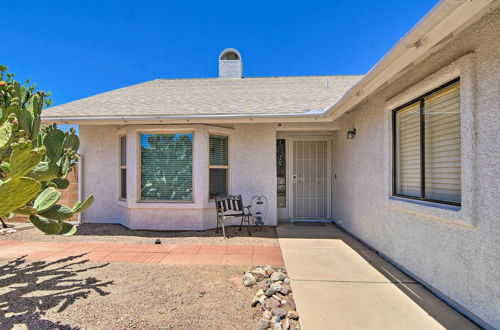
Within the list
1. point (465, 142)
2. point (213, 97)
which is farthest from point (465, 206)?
point (213, 97)

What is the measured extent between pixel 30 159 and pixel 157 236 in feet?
14.4

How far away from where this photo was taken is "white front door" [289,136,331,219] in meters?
8.12

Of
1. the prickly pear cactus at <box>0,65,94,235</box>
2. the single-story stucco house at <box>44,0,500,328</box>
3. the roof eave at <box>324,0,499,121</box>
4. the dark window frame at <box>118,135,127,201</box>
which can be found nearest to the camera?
the roof eave at <box>324,0,499,121</box>

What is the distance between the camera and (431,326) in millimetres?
2631

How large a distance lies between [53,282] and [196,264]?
2151 mm

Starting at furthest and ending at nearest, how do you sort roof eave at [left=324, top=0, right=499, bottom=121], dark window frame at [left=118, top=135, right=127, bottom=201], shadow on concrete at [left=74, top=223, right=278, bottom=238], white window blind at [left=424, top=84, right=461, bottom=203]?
dark window frame at [left=118, top=135, right=127, bottom=201]
shadow on concrete at [left=74, top=223, right=278, bottom=238]
white window blind at [left=424, top=84, right=461, bottom=203]
roof eave at [left=324, top=0, right=499, bottom=121]

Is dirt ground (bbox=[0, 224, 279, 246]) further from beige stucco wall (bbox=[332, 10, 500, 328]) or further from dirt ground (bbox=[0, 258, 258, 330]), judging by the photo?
beige stucco wall (bbox=[332, 10, 500, 328])

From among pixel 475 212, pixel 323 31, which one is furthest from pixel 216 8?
pixel 475 212

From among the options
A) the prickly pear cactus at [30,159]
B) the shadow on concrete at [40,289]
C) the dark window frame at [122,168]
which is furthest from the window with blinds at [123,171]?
the prickly pear cactus at [30,159]

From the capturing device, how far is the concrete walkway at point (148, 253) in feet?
15.3

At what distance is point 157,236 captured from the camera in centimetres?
636

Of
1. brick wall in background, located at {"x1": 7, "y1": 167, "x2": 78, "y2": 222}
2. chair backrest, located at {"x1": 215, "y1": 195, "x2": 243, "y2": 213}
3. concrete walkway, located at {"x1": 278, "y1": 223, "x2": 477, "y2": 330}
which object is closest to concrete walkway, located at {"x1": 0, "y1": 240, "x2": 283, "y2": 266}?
concrete walkway, located at {"x1": 278, "y1": 223, "x2": 477, "y2": 330}

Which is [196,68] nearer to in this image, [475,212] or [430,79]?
[430,79]

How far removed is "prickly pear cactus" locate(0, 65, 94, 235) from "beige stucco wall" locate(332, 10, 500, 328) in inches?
175
